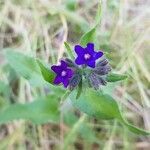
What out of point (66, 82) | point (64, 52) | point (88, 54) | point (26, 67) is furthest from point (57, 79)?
point (64, 52)

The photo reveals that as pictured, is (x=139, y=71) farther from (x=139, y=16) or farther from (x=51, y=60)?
(x=51, y=60)

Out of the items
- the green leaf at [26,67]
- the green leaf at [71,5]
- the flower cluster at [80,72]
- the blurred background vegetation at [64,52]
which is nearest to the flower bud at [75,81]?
the flower cluster at [80,72]

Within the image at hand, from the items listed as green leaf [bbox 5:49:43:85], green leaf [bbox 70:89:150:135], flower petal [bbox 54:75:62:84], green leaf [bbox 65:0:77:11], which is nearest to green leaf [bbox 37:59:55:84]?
flower petal [bbox 54:75:62:84]

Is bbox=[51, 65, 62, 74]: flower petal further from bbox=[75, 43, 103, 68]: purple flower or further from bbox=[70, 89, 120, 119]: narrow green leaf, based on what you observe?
bbox=[70, 89, 120, 119]: narrow green leaf

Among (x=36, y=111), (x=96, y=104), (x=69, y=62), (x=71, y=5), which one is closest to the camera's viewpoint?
(x=69, y=62)

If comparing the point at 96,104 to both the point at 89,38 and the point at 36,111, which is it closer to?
the point at 89,38

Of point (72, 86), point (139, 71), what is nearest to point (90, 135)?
point (139, 71)
